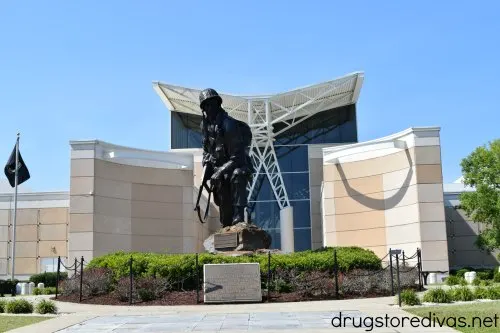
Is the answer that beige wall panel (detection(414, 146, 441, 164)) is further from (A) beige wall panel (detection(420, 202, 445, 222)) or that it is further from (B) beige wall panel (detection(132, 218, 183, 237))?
(B) beige wall panel (detection(132, 218, 183, 237))

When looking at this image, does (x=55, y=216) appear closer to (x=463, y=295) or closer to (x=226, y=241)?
(x=226, y=241)

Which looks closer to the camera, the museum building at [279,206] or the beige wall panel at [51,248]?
the museum building at [279,206]

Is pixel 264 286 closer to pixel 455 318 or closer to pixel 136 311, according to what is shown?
pixel 136 311

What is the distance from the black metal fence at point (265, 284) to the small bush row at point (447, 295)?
1905 millimetres

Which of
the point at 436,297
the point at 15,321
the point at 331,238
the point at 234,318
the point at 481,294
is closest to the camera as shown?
the point at 234,318

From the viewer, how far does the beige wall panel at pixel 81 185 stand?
35.2 meters

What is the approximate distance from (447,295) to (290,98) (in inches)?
1458

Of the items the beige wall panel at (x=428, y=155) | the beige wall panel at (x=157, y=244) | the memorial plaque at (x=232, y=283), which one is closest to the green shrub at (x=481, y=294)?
the memorial plaque at (x=232, y=283)

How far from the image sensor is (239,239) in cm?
2045

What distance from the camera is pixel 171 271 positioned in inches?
749

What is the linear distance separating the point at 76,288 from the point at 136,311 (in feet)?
18.3

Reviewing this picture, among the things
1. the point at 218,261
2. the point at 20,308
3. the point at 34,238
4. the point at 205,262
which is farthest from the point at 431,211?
the point at 34,238

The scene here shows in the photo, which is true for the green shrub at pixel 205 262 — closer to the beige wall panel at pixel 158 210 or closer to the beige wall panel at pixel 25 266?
the beige wall panel at pixel 158 210

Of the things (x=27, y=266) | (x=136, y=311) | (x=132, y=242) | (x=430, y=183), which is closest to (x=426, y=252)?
(x=430, y=183)
